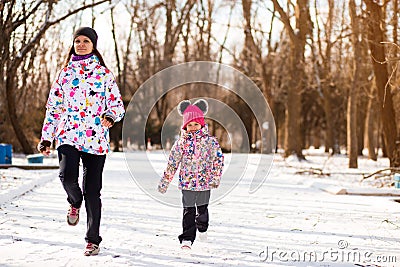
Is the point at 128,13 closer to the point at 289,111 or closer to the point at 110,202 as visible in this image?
the point at 289,111

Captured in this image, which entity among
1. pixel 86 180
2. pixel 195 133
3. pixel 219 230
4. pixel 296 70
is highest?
pixel 296 70

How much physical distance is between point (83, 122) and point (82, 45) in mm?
698

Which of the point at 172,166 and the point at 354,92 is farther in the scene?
the point at 354,92

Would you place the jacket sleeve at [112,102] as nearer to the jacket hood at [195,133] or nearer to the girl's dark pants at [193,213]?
the jacket hood at [195,133]

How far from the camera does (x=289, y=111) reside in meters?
25.1

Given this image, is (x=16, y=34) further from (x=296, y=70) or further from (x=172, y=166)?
(x=172, y=166)

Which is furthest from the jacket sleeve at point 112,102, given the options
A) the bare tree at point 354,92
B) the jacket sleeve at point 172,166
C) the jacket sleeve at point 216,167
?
the bare tree at point 354,92

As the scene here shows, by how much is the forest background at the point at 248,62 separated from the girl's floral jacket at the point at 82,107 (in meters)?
10.5

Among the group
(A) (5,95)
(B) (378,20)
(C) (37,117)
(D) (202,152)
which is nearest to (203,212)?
(D) (202,152)

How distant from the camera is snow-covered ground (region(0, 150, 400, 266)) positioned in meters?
5.13

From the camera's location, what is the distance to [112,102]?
5223mm

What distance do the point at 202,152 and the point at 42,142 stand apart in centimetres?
169

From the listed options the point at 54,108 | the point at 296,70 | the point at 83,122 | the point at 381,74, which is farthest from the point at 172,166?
the point at 296,70

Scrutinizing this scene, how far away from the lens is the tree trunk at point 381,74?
48.6 feet
